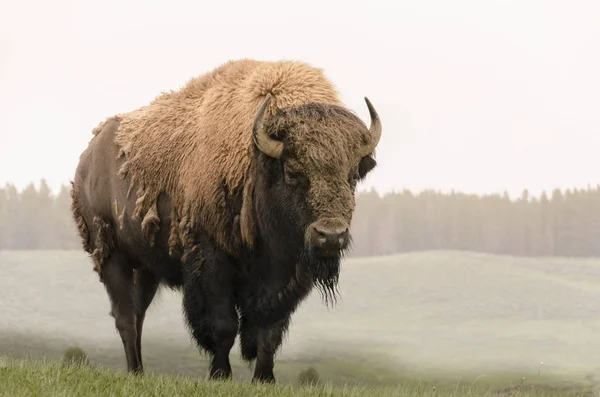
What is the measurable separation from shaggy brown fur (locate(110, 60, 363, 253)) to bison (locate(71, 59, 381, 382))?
0.6 inches

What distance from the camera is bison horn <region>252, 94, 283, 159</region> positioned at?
898 centimetres

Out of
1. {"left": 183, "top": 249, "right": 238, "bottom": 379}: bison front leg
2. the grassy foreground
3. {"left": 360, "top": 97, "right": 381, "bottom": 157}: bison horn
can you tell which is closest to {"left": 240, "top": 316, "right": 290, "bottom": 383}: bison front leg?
{"left": 183, "top": 249, "right": 238, "bottom": 379}: bison front leg

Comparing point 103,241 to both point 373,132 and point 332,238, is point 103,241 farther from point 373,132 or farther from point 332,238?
point 332,238

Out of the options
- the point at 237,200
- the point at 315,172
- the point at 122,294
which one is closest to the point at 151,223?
the point at 237,200

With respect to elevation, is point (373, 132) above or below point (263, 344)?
above

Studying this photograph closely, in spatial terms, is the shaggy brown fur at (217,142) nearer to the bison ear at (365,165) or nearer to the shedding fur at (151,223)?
the shedding fur at (151,223)

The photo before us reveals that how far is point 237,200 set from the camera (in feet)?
31.7

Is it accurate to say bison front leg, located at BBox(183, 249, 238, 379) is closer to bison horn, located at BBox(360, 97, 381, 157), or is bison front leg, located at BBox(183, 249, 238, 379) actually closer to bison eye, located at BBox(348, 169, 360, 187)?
bison eye, located at BBox(348, 169, 360, 187)

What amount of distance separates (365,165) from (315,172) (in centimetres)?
78

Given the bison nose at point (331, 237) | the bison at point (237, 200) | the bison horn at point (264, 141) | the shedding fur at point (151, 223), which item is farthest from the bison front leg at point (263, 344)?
the bison horn at point (264, 141)

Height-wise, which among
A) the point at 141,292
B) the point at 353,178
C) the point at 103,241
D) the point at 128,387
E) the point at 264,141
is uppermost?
the point at 264,141

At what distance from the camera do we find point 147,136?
37.7 ft

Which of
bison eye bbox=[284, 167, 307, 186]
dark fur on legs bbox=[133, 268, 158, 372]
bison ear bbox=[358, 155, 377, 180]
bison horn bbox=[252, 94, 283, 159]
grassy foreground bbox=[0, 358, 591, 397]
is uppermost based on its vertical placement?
bison horn bbox=[252, 94, 283, 159]

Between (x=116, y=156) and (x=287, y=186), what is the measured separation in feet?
12.5
